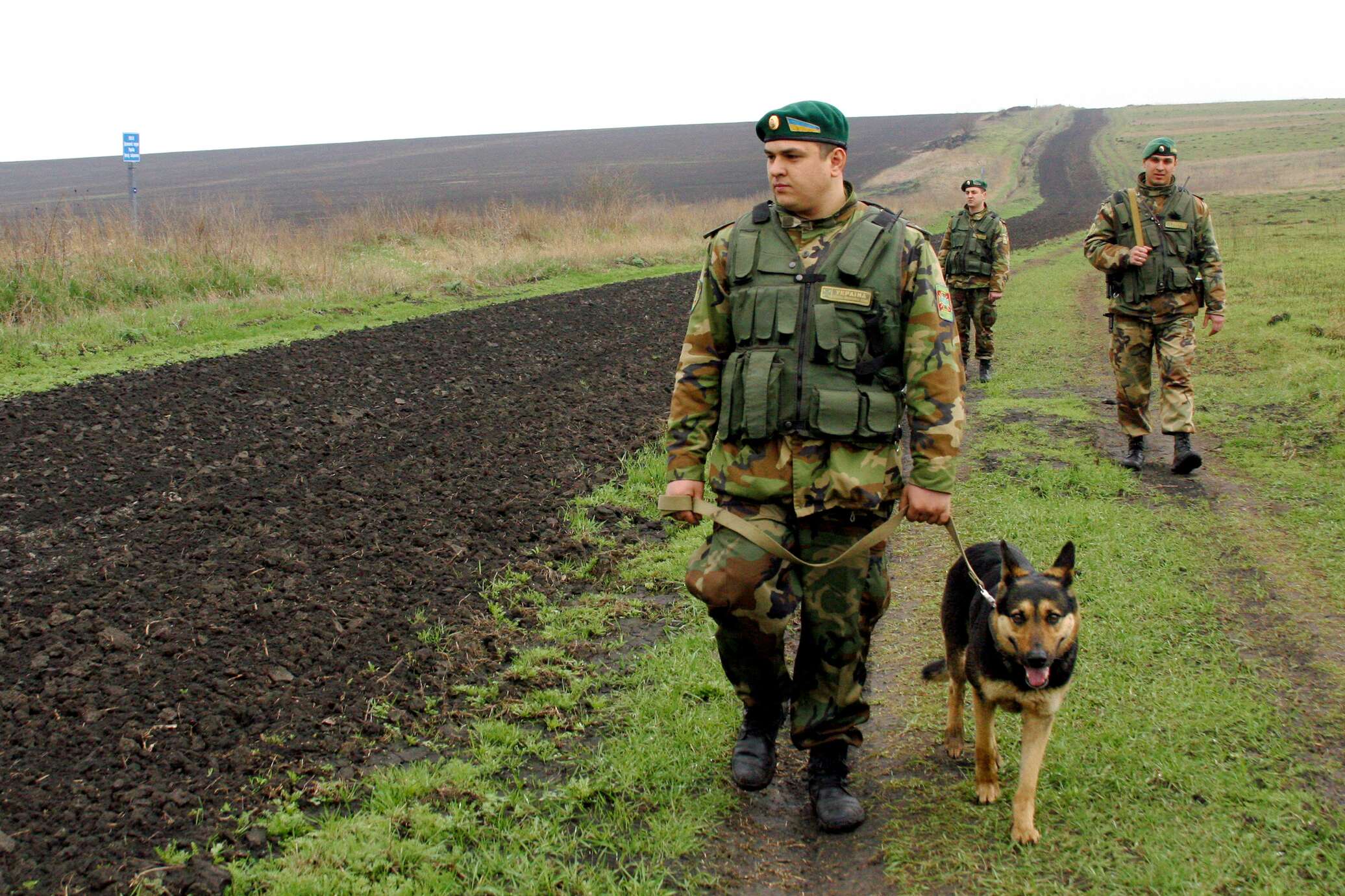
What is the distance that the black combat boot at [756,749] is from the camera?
12.7 feet

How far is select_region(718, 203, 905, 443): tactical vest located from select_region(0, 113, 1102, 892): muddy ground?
1.42m

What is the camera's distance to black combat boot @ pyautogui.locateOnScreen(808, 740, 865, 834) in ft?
12.1

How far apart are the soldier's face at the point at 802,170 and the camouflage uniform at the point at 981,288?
8563 mm

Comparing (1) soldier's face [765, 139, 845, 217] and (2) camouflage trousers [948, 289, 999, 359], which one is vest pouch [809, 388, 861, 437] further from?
(2) camouflage trousers [948, 289, 999, 359]

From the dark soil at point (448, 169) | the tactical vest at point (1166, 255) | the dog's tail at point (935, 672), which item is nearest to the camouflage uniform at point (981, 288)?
the tactical vest at point (1166, 255)

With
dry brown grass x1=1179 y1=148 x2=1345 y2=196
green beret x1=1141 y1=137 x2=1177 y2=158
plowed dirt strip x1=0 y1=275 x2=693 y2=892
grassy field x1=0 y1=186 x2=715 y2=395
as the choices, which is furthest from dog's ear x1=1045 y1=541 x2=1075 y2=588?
dry brown grass x1=1179 y1=148 x2=1345 y2=196

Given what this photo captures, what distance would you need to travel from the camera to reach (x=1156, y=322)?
813 centimetres

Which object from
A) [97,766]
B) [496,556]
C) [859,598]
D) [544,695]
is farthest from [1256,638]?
[97,766]

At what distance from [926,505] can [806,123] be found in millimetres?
1344

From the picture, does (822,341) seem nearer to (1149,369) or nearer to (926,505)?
(926,505)

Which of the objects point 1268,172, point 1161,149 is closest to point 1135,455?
point 1161,149

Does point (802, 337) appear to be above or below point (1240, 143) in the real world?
below

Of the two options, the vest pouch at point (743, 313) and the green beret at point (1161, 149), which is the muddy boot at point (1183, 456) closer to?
the green beret at point (1161, 149)

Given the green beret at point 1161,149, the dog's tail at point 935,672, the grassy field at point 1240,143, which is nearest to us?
the dog's tail at point 935,672
